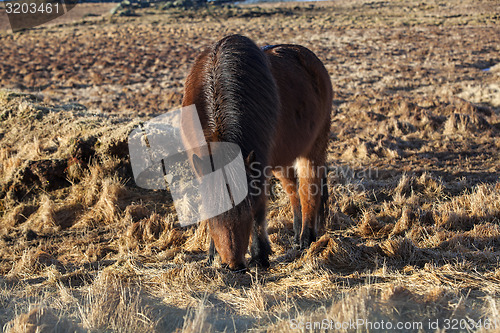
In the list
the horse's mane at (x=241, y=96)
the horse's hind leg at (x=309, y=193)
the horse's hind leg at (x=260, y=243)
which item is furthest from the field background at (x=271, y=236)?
the horse's mane at (x=241, y=96)

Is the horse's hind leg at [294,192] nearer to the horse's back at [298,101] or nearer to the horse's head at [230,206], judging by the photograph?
the horse's back at [298,101]

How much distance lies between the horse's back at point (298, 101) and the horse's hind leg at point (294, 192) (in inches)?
13.1

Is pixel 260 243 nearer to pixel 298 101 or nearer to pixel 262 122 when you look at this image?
pixel 262 122

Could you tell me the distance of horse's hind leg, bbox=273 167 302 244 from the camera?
473 cm

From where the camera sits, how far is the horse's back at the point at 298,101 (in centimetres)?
393

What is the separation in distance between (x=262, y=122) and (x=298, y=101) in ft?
3.76

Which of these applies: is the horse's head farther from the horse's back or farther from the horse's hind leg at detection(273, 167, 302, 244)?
the horse's hind leg at detection(273, 167, 302, 244)

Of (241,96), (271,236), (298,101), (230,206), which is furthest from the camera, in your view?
(271,236)

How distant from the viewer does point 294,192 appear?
16.1 feet

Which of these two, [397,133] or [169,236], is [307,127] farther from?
[397,133]

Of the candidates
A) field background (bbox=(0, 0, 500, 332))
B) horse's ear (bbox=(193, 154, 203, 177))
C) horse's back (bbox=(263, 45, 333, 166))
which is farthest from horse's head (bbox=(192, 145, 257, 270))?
horse's back (bbox=(263, 45, 333, 166))

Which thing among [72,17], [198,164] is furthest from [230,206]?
[72,17]

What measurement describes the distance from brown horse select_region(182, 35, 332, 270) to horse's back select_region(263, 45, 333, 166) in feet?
0.03

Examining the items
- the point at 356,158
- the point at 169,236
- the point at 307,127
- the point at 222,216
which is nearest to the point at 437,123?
Result: the point at 356,158
